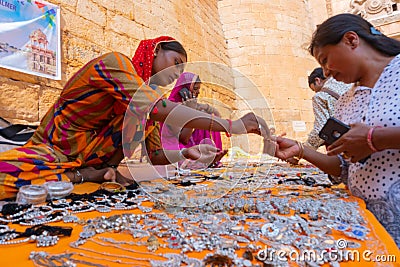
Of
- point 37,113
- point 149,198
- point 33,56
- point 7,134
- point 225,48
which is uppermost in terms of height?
point 225,48

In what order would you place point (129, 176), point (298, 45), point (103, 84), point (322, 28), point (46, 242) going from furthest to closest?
point (298, 45) < point (129, 176) < point (103, 84) < point (322, 28) < point (46, 242)

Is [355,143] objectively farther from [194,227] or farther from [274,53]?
[274,53]

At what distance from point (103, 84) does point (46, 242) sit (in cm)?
80

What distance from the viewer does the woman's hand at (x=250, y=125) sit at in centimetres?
109

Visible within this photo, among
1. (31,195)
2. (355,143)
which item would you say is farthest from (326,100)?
Result: (31,195)

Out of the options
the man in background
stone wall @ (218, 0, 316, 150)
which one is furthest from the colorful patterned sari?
stone wall @ (218, 0, 316, 150)

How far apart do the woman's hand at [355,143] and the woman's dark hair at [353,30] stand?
33 centimetres

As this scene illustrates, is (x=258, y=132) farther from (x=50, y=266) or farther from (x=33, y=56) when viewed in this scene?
(x=33, y=56)

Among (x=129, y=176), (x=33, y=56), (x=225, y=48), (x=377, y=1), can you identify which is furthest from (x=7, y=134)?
(x=377, y=1)

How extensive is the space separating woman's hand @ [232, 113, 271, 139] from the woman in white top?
0.14 meters

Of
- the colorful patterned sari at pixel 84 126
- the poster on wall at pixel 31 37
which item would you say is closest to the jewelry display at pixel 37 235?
the colorful patterned sari at pixel 84 126

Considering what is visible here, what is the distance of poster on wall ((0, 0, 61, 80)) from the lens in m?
2.27

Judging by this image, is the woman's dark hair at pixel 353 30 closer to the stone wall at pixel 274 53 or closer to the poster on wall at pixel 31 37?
the poster on wall at pixel 31 37

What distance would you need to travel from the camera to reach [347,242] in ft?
1.96
